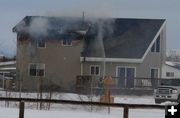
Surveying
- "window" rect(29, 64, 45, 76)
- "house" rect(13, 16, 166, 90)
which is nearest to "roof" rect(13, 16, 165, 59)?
"house" rect(13, 16, 166, 90)

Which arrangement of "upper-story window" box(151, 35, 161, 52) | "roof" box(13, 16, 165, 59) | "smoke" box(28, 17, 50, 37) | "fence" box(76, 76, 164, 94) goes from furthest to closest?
"smoke" box(28, 17, 50, 37)
"upper-story window" box(151, 35, 161, 52)
"roof" box(13, 16, 165, 59)
"fence" box(76, 76, 164, 94)

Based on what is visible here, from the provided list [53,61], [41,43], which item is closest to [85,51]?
[53,61]

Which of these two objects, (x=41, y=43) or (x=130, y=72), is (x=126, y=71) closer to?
(x=130, y=72)

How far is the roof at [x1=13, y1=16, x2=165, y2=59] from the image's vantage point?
43.2 m

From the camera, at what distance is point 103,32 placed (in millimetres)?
45531

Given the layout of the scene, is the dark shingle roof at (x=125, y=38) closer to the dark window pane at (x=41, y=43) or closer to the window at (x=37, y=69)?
the dark window pane at (x=41, y=43)

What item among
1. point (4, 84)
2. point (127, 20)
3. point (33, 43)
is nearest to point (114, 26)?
point (127, 20)

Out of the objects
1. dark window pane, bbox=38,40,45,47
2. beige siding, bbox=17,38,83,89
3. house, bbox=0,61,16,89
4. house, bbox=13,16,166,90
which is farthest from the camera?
dark window pane, bbox=38,40,45,47

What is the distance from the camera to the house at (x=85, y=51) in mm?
42719

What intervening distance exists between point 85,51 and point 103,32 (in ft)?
11.9

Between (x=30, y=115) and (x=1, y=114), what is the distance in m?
0.88

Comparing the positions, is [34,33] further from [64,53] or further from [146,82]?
[146,82]

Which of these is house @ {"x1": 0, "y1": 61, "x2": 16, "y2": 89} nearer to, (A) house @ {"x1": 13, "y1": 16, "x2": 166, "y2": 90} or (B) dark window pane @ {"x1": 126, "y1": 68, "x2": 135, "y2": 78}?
(A) house @ {"x1": 13, "y1": 16, "x2": 166, "y2": 90}

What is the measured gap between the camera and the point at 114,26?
46.5 m
